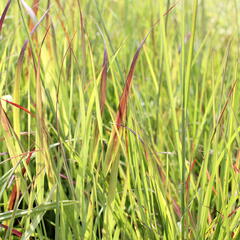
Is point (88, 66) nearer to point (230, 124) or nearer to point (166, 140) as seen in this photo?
point (166, 140)

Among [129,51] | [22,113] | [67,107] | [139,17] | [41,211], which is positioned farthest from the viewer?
[139,17]

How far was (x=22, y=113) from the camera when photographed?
1.12m

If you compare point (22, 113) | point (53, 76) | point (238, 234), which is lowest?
point (238, 234)

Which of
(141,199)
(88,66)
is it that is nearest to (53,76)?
Answer: (141,199)

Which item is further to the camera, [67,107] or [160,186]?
[67,107]

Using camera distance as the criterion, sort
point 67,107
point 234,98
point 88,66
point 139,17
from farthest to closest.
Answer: point 139,17, point 88,66, point 67,107, point 234,98

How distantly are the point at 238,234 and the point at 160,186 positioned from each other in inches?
5.9

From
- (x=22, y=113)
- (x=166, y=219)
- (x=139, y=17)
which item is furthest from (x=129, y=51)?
(x=166, y=219)

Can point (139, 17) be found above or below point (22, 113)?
above

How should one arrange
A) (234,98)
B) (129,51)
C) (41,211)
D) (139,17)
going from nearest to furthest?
(41,211) → (234,98) → (129,51) → (139,17)

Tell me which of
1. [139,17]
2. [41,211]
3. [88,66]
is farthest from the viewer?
[139,17]

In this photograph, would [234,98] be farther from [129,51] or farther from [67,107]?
[129,51]

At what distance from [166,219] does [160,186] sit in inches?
2.2

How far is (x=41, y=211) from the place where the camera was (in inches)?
28.2
